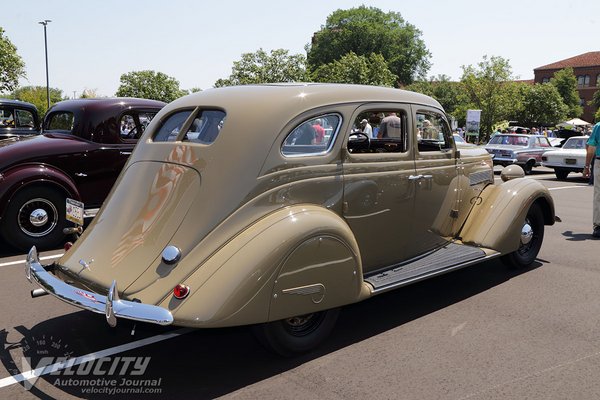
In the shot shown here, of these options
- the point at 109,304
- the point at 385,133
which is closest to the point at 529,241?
the point at 385,133

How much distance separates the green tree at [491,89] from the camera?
37.8 meters

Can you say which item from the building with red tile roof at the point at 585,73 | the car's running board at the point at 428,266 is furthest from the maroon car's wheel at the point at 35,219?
the building with red tile roof at the point at 585,73

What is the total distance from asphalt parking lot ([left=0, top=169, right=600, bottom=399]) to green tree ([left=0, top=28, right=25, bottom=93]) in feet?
88.1

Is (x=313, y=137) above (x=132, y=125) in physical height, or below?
below

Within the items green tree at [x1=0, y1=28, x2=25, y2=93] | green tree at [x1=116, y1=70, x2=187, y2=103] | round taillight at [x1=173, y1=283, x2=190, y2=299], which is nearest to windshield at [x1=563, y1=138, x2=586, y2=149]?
round taillight at [x1=173, y1=283, x2=190, y2=299]

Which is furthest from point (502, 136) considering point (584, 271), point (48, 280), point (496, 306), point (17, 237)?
point (48, 280)

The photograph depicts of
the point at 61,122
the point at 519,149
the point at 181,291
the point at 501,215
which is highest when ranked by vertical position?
the point at 61,122

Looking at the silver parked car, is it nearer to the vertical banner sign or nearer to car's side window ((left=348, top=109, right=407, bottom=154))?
the vertical banner sign

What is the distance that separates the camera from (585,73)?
84.9 meters

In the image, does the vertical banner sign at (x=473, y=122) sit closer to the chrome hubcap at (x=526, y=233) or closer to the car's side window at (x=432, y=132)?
the chrome hubcap at (x=526, y=233)

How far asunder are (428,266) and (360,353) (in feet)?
3.68

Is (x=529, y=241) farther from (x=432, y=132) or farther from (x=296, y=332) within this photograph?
(x=296, y=332)

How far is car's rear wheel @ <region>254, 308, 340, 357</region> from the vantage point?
3.28 m

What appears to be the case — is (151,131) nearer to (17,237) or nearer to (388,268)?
(388,268)
